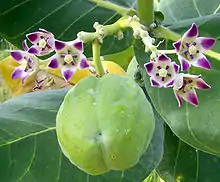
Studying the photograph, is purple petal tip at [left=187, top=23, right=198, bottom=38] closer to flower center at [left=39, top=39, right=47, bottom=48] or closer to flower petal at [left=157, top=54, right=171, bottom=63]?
flower petal at [left=157, top=54, right=171, bottom=63]

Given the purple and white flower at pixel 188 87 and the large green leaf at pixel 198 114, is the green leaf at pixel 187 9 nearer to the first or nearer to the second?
the large green leaf at pixel 198 114

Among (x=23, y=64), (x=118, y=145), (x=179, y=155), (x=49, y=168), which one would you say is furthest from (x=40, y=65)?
(x=179, y=155)

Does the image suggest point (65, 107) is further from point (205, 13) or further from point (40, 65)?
point (205, 13)

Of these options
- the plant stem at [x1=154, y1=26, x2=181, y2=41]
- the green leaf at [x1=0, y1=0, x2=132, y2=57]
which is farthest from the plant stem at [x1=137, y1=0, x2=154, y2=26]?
the green leaf at [x1=0, y1=0, x2=132, y2=57]

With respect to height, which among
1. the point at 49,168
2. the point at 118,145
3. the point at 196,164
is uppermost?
the point at 118,145

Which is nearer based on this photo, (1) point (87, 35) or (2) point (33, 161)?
(1) point (87, 35)

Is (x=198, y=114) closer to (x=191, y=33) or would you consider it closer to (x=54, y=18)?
(x=191, y=33)
